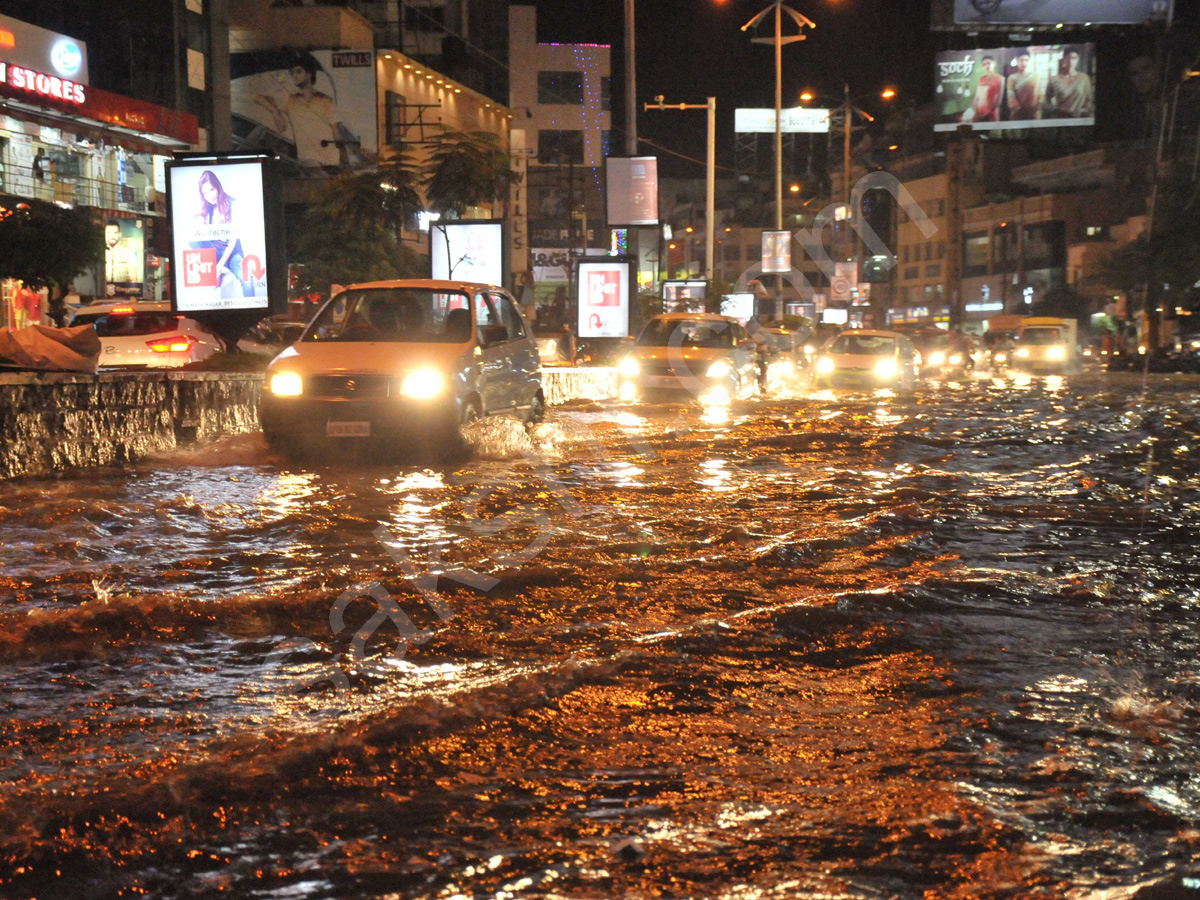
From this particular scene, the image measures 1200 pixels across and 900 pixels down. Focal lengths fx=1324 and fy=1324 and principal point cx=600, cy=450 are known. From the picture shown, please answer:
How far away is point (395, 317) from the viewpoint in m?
11.8

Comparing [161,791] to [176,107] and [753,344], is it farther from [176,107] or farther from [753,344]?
[176,107]

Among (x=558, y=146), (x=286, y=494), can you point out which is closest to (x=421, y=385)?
(x=286, y=494)

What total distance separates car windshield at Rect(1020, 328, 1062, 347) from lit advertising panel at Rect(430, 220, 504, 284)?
20.1 metres

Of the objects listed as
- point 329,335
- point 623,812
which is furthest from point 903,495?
point 623,812

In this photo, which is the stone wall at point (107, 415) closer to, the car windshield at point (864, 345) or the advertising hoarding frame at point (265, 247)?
the advertising hoarding frame at point (265, 247)

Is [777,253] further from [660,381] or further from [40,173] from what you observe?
[660,381]

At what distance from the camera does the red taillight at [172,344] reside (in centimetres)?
1792

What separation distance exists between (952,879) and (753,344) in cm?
2073

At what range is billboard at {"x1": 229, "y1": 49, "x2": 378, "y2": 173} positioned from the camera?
48062 mm

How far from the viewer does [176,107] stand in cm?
4028

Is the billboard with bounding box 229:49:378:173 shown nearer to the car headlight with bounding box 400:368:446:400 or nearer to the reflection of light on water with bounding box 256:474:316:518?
the car headlight with bounding box 400:368:446:400

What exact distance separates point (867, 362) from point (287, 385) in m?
18.5

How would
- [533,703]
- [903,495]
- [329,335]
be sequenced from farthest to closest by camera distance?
[329,335] → [903,495] → [533,703]

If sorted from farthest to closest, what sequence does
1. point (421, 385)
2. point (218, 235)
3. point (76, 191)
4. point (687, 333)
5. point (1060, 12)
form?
1. point (1060, 12)
2. point (76, 191)
3. point (687, 333)
4. point (218, 235)
5. point (421, 385)
